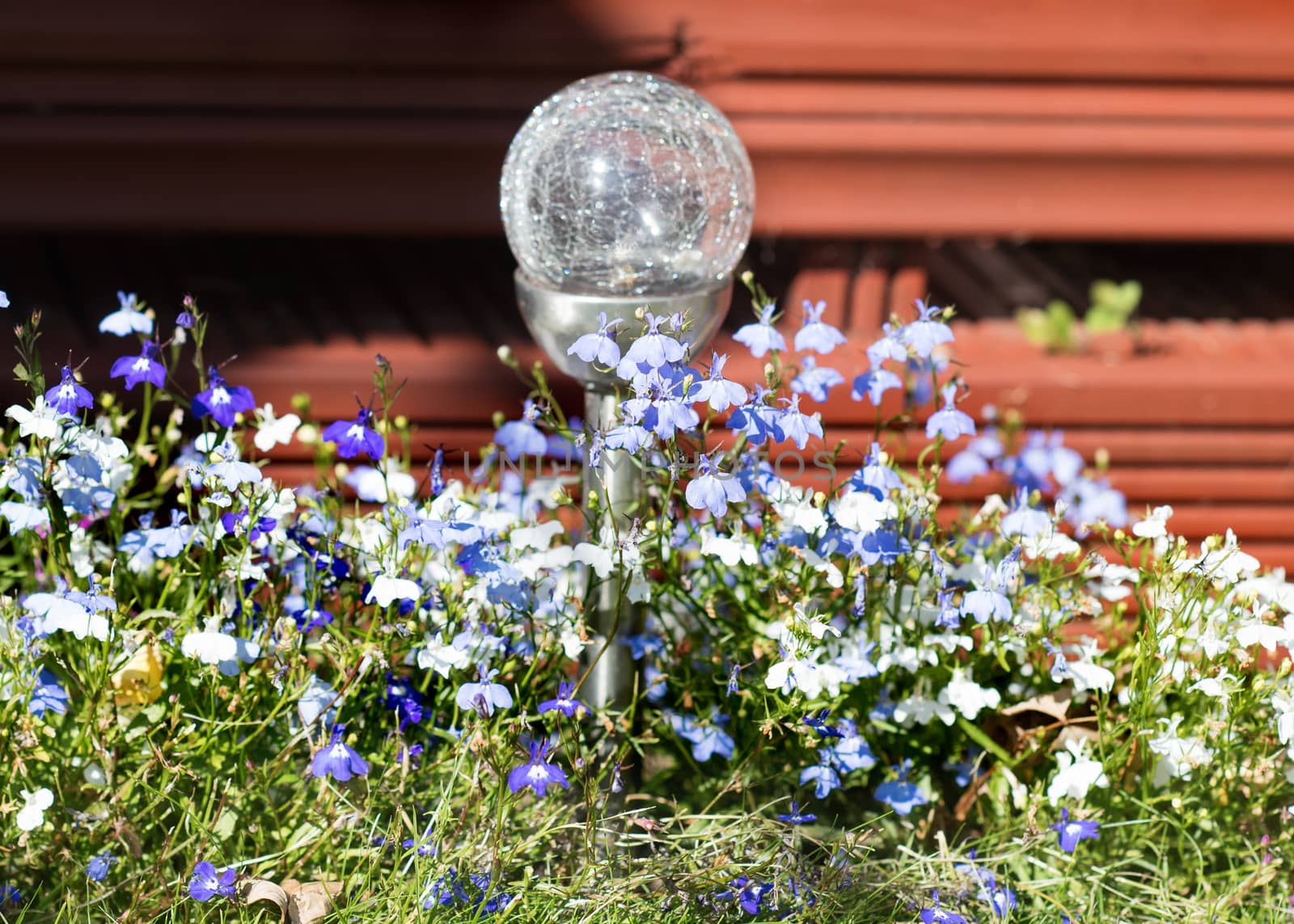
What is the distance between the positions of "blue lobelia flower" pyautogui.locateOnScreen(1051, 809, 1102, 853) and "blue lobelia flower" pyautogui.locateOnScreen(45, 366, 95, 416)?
48.5 inches

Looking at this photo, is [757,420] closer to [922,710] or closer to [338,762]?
[922,710]

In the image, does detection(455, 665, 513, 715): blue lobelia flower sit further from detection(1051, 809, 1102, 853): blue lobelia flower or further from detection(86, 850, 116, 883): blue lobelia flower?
detection(1051, 809, 1102, 853): blue lobelia flower

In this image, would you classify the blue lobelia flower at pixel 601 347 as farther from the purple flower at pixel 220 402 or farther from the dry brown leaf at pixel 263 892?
the dry brown leaf at pixel 263 892

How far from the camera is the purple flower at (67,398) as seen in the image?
1595 millimetres

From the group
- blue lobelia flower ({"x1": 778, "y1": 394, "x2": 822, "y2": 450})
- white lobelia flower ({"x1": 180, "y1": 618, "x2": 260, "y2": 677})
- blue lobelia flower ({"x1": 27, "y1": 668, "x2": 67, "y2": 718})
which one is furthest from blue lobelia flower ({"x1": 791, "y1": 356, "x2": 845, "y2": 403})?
blue lobelia flower ({"x1": 27, "y1": 668, "x2": 67, "y2": 718})

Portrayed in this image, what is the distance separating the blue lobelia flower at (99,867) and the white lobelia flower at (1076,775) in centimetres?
111

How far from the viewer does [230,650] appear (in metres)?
1.62

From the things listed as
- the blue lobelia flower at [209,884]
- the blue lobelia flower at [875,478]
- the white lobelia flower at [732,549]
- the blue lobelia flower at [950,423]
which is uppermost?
the blue lobelia flower at [950,423]

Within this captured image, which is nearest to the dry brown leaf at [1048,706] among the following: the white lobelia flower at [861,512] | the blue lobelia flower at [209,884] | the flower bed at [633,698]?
the flower bed at [633,698]

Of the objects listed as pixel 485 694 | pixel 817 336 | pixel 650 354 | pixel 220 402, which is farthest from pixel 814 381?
pixel 220 402

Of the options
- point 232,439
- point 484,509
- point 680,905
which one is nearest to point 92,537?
point 232,439

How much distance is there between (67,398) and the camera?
1599 millimetres

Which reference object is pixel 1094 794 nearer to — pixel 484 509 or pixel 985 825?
pixel 985 825

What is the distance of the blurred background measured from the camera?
280 centimetres
